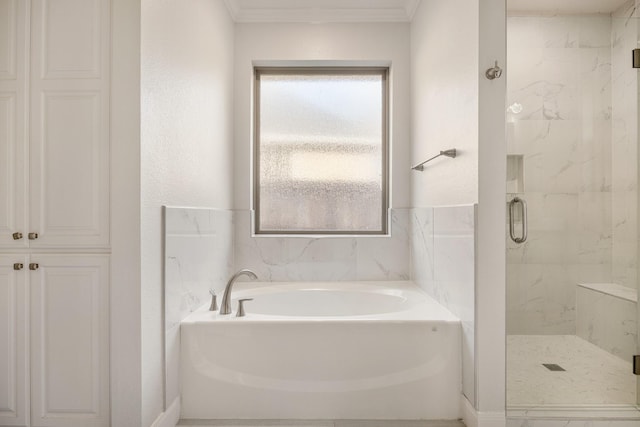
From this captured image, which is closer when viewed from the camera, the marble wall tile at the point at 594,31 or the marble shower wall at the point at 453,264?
the marble shower wall at the point at 453,264

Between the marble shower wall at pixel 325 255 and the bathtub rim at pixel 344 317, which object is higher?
the marble shower wall at pixel 325 255

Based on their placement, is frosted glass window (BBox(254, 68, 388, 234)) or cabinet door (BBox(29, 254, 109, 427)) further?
frosted glass window (BBox(254, 68, 388, 234))

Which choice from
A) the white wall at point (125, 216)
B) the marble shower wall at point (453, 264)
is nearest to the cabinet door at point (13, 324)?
the white wall at point (125, 216)

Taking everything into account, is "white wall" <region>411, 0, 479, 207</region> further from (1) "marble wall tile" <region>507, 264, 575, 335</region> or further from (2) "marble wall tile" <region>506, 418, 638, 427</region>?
(2) "marble wall tile" <region>506, 418, 638, 427</region>

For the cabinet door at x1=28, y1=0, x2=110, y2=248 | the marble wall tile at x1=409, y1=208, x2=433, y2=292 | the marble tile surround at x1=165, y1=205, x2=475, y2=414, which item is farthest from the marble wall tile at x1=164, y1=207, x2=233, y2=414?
the marble wall tile at x1=409, y1=208, x2=433, y2=292

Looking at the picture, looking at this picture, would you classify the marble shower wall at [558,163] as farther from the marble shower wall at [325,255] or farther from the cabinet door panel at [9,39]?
the cabinet door panel at [9,39]

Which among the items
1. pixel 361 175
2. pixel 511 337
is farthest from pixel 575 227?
pixel 361 175

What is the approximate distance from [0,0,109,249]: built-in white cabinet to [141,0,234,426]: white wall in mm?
178

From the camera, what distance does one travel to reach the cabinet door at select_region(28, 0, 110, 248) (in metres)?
1.55

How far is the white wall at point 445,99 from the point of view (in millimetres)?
1818

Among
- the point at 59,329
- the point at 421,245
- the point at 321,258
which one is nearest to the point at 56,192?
the point at 59,329

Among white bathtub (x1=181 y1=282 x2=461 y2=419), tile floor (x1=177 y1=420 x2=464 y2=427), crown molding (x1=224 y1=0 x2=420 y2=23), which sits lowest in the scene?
tile floor (x1=177 y1=420 x2=464 y2=427)

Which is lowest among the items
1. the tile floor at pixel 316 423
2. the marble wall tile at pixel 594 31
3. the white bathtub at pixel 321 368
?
the tile floor at pixel 316 423

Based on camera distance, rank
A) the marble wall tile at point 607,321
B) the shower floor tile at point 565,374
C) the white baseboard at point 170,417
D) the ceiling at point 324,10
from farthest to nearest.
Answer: the ceiling at point 324,10 < the marble wall tile at point 607,321 < the shower floor tile at point 565,374 < the white baseboard at point 170,417
